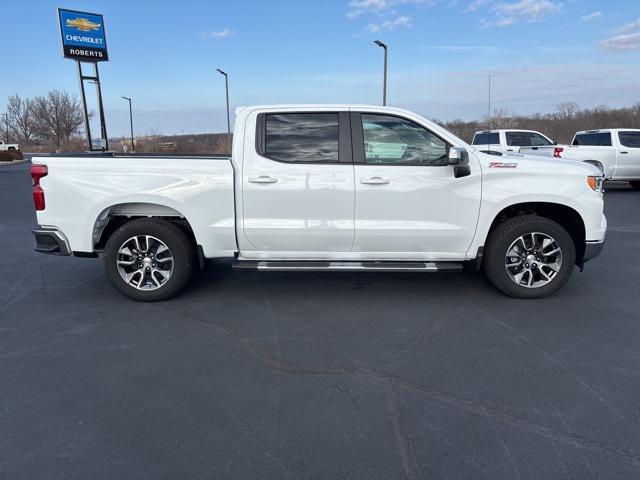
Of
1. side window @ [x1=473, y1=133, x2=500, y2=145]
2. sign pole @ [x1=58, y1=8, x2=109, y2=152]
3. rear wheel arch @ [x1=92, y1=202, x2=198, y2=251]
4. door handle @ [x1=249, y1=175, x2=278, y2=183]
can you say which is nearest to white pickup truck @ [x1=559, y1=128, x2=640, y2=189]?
side window @ [x1=473, y1=133, x2=500, y2=145]

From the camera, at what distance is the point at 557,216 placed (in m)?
5.63

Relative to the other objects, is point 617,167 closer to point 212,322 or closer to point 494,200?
point 494,200

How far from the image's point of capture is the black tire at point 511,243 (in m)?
5.25

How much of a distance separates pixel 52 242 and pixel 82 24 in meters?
34.9

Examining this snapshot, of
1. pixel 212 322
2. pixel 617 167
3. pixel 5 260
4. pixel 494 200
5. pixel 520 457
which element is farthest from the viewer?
pixel 617 167

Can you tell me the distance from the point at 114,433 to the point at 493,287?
14.1 ft

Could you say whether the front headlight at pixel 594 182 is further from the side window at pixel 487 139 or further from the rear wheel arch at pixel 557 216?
the side window at pixel 487 139

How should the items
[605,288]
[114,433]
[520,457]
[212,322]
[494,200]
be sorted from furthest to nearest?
[605,288], [494,200], [212,322], [114,433], [520,457]

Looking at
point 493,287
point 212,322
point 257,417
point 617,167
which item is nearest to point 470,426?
point 257,417

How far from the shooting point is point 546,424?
3059mm

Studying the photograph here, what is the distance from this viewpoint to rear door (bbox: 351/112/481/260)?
5.13 m

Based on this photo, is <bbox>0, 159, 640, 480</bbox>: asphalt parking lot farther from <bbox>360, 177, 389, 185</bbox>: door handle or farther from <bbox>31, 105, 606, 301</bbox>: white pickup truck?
<bbox>360, 177, 389, 185</bbox>: door handle

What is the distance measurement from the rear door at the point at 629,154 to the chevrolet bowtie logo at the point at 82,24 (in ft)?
108

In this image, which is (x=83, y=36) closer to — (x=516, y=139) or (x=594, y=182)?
(x=516, y=139)
